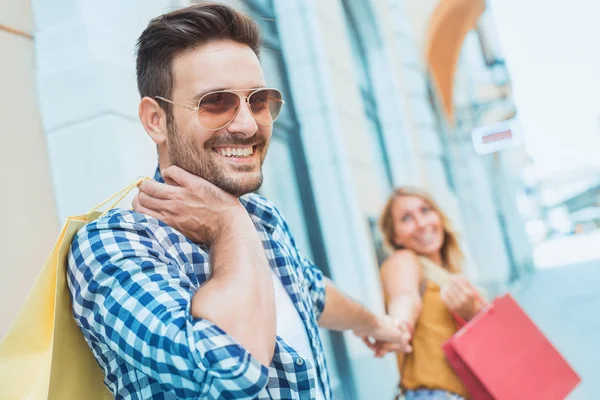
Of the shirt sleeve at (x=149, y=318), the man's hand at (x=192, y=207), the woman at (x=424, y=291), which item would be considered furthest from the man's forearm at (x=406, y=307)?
the shirt sleeve at (x=149, y=318)

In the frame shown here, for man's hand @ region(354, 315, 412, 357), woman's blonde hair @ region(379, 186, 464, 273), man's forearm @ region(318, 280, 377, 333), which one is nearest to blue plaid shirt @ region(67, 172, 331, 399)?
man's forearm @ region(318, 280, 377, 333)

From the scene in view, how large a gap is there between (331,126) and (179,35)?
6.61 feet

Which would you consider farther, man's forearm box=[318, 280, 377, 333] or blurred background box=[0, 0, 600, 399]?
man's forearm box=[318, 280, 377, 333]

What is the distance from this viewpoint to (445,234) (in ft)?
9.15

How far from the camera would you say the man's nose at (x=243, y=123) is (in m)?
1.27

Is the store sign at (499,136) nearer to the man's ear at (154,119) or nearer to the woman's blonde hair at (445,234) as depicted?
the woman's blonde hair at (445,234)

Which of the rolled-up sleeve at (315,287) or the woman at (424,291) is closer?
the rolled-up sleeve at (315,287)

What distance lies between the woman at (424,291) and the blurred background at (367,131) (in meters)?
0.51

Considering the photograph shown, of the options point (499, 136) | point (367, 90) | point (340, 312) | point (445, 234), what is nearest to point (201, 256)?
point (340, 312)

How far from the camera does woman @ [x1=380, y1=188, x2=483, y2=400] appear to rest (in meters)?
2.08

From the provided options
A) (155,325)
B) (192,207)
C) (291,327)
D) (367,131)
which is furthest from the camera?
(367,131)

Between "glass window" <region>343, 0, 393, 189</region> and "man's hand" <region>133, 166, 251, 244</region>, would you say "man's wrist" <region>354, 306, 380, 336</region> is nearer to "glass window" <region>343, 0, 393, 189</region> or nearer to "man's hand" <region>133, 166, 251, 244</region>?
"man's hand" <region>133, 166, 251, 244</region>

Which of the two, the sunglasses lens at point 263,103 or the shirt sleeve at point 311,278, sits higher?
the sunglasses lens at point 263,103

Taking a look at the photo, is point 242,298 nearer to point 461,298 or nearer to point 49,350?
point 49,350
